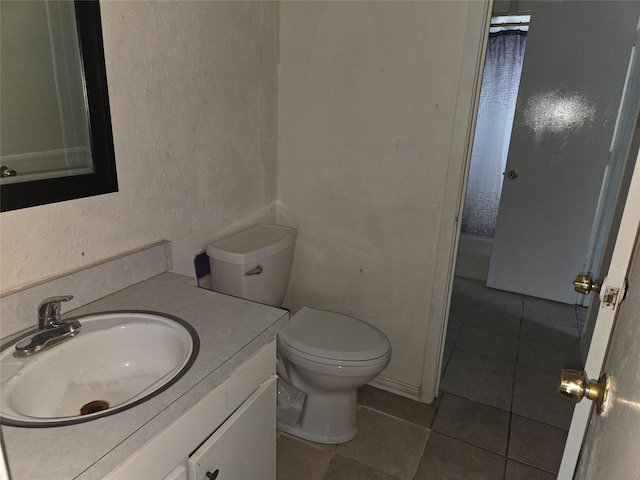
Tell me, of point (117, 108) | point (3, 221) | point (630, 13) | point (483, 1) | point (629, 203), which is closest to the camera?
point (629, 203)

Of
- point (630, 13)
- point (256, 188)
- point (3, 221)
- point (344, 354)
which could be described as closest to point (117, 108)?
point (3, 221)

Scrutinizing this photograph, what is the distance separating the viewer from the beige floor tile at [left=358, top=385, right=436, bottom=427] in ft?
6.43

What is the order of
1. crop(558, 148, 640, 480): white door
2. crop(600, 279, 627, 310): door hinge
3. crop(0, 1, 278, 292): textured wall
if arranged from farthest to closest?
crop(0, 1, 278, 292): textured wall
crop(600, 279, 627, 310): door hinge
crop(558, 148, 640, 480): white door

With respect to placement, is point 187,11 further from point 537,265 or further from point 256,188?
point 537,265

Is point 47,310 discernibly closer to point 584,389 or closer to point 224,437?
point 224,437

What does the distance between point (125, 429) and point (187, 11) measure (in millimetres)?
1218

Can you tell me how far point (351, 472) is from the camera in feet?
5.46

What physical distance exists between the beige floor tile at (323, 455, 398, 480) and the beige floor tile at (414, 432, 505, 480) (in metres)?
0.15

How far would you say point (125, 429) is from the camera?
2.42 feet

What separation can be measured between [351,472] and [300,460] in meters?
0.21

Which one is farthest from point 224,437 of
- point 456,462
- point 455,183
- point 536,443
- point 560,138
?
point 560,138

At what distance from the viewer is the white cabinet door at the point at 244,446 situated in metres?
0.95

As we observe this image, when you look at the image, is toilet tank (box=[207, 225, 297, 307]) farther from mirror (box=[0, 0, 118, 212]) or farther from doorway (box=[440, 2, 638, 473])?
doorway (box=[440, 2, 638, 473])

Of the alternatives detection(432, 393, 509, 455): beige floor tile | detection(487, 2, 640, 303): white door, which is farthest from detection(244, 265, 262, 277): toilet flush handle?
detection(487, 2, 640, 303): white door
